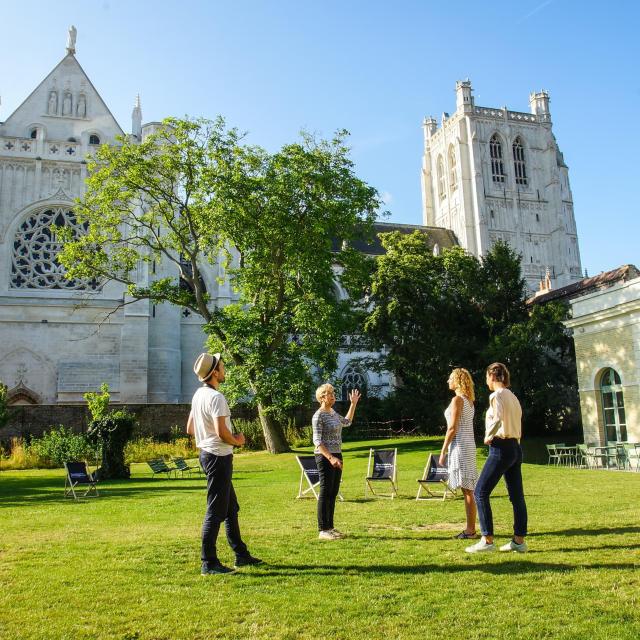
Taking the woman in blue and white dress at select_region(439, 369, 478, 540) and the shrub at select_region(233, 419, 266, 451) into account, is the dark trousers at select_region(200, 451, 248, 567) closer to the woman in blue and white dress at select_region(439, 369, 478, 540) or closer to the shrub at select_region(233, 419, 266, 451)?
the woman in blue and white dress at select_region(439, 369, 478, 540)

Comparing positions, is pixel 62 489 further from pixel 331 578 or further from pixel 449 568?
pixel 449 568

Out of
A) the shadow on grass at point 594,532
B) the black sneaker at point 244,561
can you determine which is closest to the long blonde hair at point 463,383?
the shadow on grass at point 594,532

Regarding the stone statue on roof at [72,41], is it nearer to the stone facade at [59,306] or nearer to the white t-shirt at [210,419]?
the stone facade at [59,306]

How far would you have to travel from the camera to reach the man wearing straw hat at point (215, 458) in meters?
5.47

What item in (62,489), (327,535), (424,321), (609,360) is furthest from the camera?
(424,321)

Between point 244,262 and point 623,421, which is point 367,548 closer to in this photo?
point 623,421

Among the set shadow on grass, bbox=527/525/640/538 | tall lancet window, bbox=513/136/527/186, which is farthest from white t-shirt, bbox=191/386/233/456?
tall lancet window, bbox=513/136/527/186

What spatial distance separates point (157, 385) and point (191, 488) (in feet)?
78.8

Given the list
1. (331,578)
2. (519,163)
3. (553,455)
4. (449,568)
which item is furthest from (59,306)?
(519,163)

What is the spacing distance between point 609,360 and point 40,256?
30.3 metres

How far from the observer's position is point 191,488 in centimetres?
1376

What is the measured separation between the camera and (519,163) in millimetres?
73188

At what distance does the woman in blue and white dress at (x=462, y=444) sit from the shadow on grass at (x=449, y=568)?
3.86 feet

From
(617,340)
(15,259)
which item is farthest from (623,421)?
(15,259)
